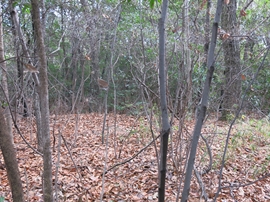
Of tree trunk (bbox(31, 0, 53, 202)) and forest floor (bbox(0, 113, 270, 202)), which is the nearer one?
tree trunk (bbox(31, 0, 53, 202))

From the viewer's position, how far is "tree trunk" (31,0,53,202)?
1284 millimetres

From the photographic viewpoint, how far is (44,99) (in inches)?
53.0

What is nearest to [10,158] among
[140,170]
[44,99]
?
[44,99]

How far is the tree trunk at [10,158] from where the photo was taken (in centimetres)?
134

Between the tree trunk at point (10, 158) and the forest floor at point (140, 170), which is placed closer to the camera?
the tree trunk at point (10, 158)

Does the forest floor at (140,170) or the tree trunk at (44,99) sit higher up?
the tree trunk at (44,99)

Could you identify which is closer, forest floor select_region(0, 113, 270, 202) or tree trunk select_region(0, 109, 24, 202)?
tree trunk select_region(0, 109, 24, 202)

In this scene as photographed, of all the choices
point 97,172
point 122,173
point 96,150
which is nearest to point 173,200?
point 122,173

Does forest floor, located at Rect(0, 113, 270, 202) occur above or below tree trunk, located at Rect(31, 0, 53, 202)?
below

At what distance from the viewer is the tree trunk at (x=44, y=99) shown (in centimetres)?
128

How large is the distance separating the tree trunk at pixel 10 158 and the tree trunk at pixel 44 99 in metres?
0.16

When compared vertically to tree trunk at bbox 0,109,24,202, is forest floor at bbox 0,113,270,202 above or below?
below

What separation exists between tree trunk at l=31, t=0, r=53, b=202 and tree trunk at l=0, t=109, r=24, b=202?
0.53 feet

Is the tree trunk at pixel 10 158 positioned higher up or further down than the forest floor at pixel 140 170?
higher up
